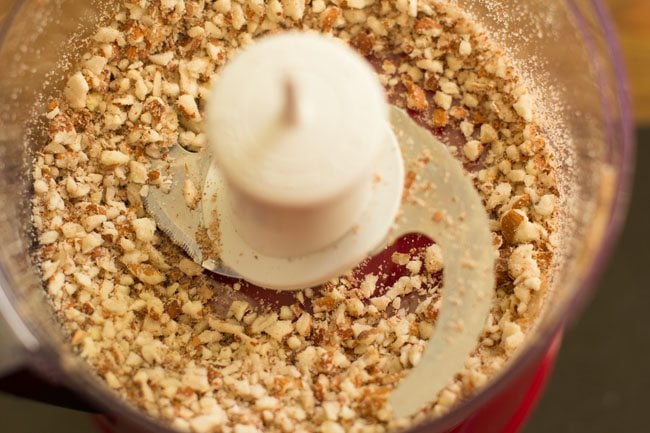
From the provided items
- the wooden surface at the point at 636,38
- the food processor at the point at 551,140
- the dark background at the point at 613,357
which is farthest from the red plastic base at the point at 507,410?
the wooden surface at the point at 636,38

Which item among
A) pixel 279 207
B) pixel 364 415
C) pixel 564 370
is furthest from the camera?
pixel 564 370

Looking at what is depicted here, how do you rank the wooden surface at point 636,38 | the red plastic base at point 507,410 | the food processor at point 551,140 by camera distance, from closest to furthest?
the food processor at point 551,140 < the red plastic base at point 507,410 < the wooden surface at point 636,38

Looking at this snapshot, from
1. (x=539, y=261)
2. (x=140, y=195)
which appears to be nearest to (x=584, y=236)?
(x=539, y=261)

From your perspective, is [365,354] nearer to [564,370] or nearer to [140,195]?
[140,195]

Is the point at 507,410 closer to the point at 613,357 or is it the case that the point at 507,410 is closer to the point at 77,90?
the point at 613,357

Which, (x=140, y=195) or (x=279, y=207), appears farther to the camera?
(x=140, y=195)

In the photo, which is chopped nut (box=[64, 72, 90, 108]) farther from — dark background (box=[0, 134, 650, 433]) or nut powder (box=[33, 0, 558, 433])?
dark background (box=[0, 134, 650, 433])

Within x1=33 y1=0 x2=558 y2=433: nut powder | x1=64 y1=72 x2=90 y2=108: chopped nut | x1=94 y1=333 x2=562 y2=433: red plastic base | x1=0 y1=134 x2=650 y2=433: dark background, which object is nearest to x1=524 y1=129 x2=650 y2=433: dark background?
x1=0 y1=134 x2=650 y2=433: dark background

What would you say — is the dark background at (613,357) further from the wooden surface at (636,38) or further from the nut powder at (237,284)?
the nut powder at (237,284)
